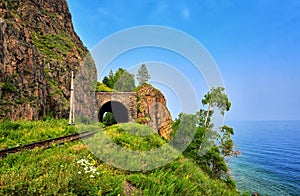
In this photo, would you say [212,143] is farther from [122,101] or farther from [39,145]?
[39,145]

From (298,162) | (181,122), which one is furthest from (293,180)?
(181,122)

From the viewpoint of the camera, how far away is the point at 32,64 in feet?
77.8

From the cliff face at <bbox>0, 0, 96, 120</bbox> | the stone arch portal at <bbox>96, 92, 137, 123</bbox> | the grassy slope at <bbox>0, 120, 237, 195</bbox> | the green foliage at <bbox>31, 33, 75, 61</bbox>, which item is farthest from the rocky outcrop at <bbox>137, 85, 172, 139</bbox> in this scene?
the grassy slope at <bbox>0, 120, 237, 195</bbox>

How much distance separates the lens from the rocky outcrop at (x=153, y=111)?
1337 inches

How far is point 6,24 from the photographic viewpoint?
21.2 metres

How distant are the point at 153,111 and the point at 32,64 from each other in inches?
875

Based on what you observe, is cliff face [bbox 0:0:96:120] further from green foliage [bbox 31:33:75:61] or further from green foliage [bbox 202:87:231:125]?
green foliage [bbox 202:87:231:125]

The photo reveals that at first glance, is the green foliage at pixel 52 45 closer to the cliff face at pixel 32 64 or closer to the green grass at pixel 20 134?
the cliff face at pixel 32 64

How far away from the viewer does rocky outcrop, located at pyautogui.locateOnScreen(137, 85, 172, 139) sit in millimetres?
33969

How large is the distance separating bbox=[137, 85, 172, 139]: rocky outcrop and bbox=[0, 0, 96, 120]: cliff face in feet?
39.3

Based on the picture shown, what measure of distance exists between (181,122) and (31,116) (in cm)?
2062

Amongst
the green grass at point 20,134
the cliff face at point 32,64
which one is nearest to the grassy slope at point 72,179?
the green grass at point 20,134

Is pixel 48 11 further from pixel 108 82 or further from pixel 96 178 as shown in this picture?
pixel 96 178

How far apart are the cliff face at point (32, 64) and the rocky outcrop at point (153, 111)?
472 inches
